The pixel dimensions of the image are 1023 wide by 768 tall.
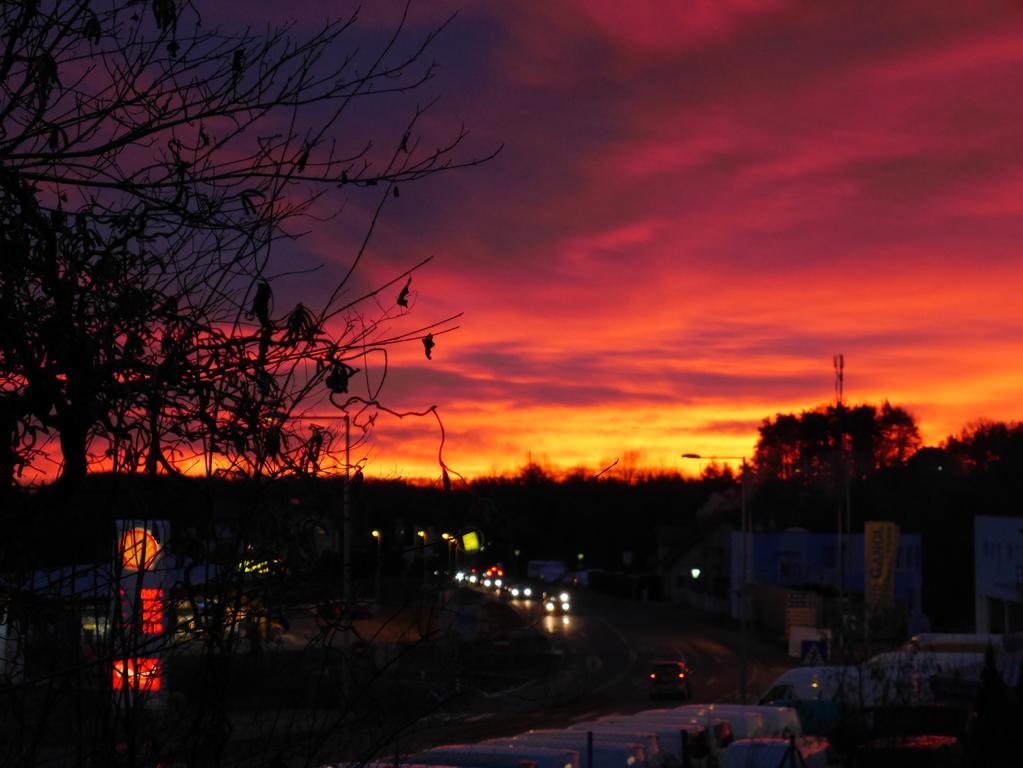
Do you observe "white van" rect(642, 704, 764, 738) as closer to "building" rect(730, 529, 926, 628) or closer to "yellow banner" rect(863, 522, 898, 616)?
"yellow banner" rect(863, 522, 898, 616)

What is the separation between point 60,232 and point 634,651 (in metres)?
57.9

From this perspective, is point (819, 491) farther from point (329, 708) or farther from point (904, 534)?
point (329, 708)

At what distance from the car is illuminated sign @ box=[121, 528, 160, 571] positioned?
3864 centimetres

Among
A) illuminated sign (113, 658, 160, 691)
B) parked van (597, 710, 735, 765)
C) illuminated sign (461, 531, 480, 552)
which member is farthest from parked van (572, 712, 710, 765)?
illuminated sign (461, 531, 480, 552)

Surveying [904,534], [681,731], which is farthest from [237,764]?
[904,534]

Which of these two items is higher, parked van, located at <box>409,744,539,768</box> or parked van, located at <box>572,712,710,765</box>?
parked van, located at <box>409,744,539,768</box>

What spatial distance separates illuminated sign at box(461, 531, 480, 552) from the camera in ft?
18.1

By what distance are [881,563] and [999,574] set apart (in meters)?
5.53

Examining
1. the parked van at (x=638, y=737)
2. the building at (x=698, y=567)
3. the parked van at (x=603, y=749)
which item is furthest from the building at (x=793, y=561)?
the parked van at (x=603, y=749)

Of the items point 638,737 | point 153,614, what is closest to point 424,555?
point 153,614

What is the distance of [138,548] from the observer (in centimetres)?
592

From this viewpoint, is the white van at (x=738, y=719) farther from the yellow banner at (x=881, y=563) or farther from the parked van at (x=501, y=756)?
the yellow banner at (x=881, y=563)

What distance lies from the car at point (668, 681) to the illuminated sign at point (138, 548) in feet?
127

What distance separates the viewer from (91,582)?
6.09 meters
